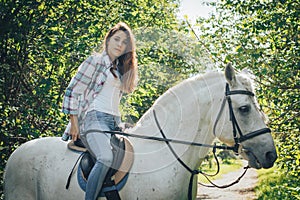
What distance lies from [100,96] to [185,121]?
0.87 m

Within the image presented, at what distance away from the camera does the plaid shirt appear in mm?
4156

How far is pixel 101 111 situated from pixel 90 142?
1.05 ft

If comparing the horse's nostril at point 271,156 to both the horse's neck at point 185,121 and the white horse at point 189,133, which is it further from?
the horse's neck at point 185,121

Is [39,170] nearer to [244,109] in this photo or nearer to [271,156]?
[244,109]

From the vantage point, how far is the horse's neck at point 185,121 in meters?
4.07

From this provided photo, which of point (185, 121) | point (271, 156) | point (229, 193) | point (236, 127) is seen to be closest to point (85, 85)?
point (185, 121)

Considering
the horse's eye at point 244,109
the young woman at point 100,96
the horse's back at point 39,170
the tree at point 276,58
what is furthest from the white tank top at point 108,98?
the tree at point 276,58

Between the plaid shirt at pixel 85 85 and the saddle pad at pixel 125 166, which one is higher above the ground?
the plaid shirt at pixel 85 85

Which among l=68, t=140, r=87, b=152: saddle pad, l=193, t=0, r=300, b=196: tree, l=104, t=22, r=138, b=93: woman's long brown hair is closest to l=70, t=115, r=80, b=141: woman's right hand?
l=68, t=140, r=87, b=152: saddle pad

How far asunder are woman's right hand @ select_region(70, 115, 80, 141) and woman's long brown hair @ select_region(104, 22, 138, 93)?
0.57 metres

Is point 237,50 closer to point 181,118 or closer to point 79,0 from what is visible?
point 79,0

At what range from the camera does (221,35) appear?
30.7ft

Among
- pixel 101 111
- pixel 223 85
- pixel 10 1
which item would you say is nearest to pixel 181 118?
pixel 223 85

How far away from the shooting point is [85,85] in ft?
13.7
